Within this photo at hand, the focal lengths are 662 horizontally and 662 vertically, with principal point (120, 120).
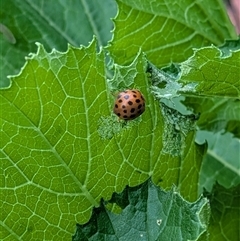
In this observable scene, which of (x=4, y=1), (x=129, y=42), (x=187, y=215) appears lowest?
(x=187, y=215)

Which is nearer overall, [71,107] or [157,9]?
[71,107]

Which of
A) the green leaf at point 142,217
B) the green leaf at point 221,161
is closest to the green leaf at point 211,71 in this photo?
the green leaf at point 142,217

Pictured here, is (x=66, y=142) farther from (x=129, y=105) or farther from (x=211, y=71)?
(x=211, y=71)

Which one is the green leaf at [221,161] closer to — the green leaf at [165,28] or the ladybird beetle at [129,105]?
the green leaf at [165,28]

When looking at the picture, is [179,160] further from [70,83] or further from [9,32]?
[9,32]

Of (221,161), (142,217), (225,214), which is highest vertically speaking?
(142,217)

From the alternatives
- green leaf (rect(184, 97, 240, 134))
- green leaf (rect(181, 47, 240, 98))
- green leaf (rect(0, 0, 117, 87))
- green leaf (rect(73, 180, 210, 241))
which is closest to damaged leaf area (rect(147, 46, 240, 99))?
green leaf (rect(181, 47, 240, 98))

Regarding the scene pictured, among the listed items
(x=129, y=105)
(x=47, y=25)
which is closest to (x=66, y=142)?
(x=129, y=105)

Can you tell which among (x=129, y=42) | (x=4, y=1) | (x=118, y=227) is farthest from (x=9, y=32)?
(x=118, y=227)
